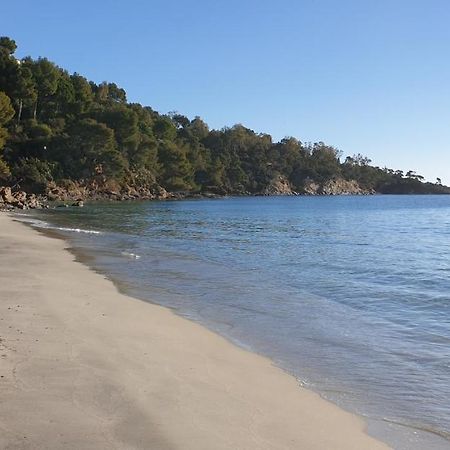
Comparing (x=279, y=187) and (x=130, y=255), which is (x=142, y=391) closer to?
(x=130, y=255)

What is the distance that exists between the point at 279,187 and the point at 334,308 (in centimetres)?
16765

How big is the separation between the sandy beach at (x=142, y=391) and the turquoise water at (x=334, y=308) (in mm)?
627

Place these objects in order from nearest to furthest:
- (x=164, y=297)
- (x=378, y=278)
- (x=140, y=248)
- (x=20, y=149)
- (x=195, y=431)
Answer: (x=195, y=431) < (x=164, y=297) < (x=378, y=278) < (x=140, y=248) < (x=20, y=149)

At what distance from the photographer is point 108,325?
897 cm

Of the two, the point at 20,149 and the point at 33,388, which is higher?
the point at 20,149

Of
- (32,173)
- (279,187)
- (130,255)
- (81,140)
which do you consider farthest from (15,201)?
(279,187)

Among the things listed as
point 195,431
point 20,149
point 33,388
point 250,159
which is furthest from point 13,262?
point 250,159

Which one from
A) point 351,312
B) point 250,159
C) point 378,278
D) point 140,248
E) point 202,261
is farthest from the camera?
point 250,159

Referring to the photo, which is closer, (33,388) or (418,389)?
(33,388)

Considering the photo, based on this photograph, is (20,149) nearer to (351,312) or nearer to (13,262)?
(13,262)

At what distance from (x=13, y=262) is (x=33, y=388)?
11.5 metres

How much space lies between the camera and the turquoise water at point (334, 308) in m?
6.54

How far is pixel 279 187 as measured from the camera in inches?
7028

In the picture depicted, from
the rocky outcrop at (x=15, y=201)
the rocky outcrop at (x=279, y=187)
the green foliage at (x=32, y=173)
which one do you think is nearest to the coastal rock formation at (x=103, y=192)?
the green foliage at (x=32, y=173)
